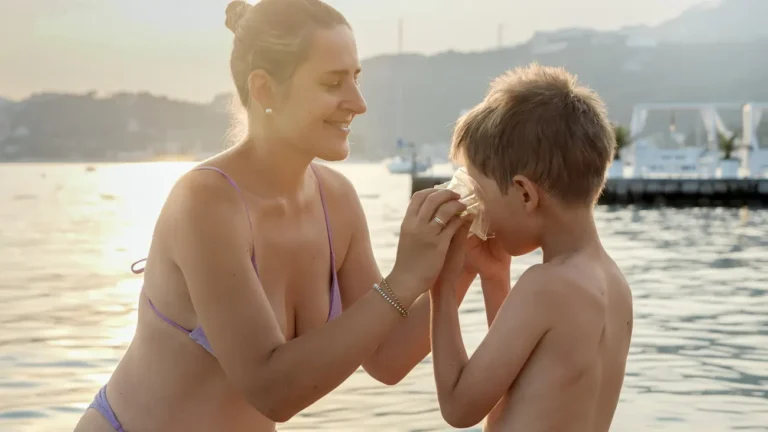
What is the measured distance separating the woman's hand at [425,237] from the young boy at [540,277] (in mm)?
146

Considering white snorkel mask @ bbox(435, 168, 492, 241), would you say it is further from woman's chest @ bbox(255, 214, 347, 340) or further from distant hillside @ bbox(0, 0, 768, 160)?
distant hillside @ bbox(0, 0, 768, 160)

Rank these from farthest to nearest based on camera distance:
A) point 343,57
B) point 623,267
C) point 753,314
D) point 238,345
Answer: point 623,267 < point 753,314 < point 343,57 < point 238,345

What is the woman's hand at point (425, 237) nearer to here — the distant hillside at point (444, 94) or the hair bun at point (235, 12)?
the hair bun at point (235, 12)

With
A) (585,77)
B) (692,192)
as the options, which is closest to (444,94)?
(585,77)

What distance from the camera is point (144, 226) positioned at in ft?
132

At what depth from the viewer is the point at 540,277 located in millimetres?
2648

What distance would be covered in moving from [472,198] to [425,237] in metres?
0.21

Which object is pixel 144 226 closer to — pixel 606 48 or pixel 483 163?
pixel 483 163

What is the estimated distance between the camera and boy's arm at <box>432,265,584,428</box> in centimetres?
262

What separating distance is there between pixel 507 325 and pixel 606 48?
192408mm

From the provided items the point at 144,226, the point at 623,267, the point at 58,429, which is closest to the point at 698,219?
the point at 623,267

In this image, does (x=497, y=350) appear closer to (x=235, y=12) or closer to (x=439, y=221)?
(x=439, y=221)

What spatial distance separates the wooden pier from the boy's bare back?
30.7 metres

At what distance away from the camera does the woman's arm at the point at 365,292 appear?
2963 millimetres
